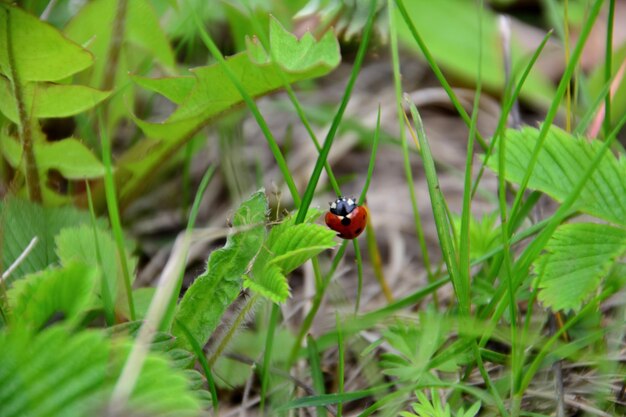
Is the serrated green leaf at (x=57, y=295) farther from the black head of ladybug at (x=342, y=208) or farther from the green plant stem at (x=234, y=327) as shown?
the black head of ladybug at (x=342, y=208)

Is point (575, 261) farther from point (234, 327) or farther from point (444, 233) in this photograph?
point (234, 327)

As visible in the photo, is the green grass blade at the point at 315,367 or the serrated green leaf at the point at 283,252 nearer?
the serrated green leaf at the point at 283,252

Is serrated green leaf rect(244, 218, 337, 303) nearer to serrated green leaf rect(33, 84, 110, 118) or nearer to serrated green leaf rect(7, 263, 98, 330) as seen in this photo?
serrated green leaf rect(7, 263, 98, 330)

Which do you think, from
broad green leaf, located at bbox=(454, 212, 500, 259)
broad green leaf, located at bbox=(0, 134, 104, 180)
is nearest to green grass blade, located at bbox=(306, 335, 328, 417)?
broad green leaf, located at bbox=(454, 212, 500, 259)

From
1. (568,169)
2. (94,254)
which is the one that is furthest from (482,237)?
(94,254)

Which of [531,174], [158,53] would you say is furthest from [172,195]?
[531,174]

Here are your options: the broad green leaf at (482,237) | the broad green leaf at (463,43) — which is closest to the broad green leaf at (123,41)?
the broad green leaf at (482,237)
